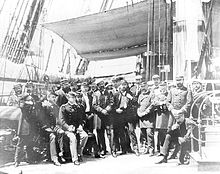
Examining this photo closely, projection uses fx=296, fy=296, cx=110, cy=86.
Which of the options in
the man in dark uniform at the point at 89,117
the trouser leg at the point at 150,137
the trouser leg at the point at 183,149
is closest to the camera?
the trouser leg at the point at 183,149

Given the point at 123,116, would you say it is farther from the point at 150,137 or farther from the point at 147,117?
the point at 150,137

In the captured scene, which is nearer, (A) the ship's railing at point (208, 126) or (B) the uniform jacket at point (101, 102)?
(A) the ship's railing at point (208, 126)

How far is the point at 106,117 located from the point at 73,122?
0.56 metres

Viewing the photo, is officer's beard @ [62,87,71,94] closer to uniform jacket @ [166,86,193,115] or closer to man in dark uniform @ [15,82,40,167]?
man in dark uniform @ [15,82,40,167]

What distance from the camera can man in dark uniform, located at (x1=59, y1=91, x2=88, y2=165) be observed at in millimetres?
3436

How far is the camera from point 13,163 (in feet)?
11.2

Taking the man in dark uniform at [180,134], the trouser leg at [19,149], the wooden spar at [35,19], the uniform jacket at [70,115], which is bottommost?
the trouser leg at [19,149]

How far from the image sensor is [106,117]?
3982mm

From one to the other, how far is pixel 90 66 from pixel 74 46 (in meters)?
1.23

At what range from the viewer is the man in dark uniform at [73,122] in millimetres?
3436

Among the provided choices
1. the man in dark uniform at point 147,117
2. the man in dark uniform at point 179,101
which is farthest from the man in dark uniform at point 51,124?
the man in dark uniform at point 179,101

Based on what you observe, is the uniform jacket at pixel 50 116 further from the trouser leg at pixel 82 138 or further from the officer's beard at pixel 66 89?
the trouser leg at pixel 82 138

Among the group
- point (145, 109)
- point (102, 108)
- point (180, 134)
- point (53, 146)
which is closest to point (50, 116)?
point (53, 146)

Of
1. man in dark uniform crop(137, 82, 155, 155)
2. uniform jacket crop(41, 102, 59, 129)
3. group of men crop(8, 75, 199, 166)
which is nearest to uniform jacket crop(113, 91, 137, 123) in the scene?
group of men crop(8, 75, 199, 166)
